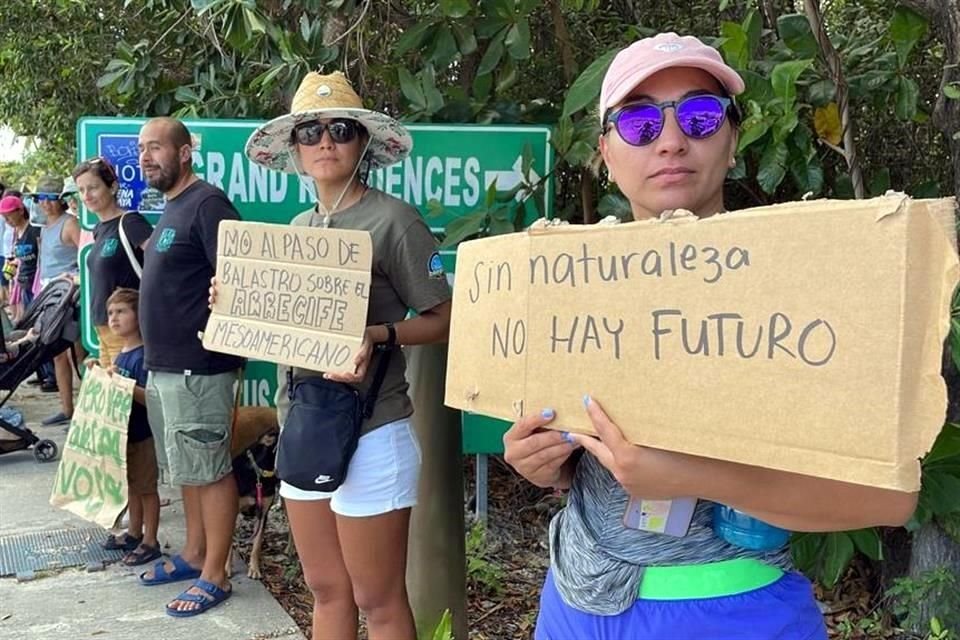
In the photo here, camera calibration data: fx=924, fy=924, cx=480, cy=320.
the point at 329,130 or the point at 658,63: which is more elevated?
the point at 329,130

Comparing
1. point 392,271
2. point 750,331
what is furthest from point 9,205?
point 750,331

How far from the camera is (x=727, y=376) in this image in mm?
1132

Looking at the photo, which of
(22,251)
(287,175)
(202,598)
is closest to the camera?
(202,598)

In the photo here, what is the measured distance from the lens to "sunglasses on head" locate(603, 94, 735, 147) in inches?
54.6

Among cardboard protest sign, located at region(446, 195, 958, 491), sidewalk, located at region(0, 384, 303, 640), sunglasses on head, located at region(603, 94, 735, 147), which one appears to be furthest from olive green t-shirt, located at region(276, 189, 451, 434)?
sidewalk, located at region(0, 384, 303, 640)

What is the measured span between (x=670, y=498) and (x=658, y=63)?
633 mm

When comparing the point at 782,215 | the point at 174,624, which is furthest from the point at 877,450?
the point at 174,624

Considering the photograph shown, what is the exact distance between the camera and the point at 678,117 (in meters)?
1.39

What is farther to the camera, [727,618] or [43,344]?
[43,344]

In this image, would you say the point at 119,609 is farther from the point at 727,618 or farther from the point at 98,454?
the point at 727,618

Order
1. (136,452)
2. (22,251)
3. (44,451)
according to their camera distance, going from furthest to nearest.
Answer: (22,251) < (44,451) < (136,452)

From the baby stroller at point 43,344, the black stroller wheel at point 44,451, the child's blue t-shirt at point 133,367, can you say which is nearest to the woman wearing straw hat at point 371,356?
the child's blue t-shirt at point 133,367

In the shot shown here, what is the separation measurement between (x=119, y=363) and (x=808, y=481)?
3.64 m

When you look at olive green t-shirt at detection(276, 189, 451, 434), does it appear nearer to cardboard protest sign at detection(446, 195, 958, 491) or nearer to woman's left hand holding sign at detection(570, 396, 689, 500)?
cardboard protest sign at detection(446, 195, 958, 491)
